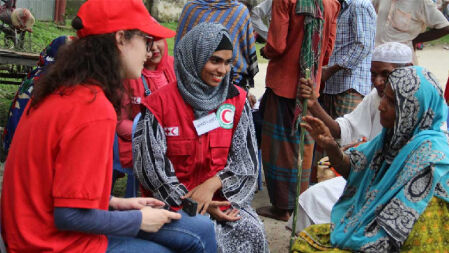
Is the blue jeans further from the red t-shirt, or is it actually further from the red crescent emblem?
the red crescent emblem

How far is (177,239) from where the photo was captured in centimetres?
242

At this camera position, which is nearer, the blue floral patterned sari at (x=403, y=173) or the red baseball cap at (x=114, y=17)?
the red baseball cap at (x=114, y=17)

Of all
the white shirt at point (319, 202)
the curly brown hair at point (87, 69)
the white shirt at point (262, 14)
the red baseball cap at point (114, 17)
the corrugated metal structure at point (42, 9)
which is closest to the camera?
the curly brown hair at point (87, 69)

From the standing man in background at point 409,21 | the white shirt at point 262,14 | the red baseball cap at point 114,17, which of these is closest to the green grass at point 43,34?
the white shirt at point 262,14

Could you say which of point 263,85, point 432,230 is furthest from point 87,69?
point 263,85

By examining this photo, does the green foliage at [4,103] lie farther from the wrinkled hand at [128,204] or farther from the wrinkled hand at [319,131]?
the wrinkled hand at [319,131]

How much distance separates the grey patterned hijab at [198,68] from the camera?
9.96ft

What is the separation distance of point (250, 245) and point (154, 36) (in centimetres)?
128

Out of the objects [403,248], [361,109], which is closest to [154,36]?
[403,248]

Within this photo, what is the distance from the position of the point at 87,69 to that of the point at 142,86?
1996mm

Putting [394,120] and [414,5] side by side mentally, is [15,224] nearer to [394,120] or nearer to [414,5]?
[394,120]

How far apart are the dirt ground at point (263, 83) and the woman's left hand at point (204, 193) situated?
120cm

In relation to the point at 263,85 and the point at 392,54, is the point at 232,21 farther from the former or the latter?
the point at 263,85

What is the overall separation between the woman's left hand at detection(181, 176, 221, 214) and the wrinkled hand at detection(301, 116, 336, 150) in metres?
0.58
